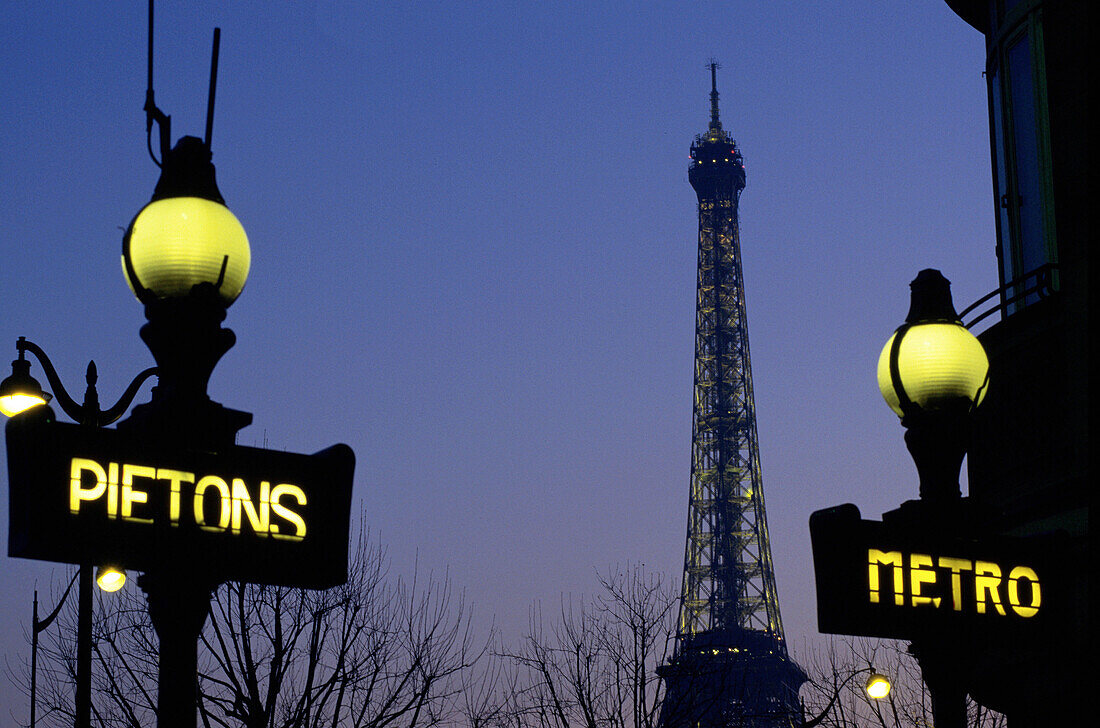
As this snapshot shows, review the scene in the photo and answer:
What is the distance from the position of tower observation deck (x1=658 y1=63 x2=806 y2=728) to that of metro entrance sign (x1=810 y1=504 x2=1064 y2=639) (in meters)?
99.8

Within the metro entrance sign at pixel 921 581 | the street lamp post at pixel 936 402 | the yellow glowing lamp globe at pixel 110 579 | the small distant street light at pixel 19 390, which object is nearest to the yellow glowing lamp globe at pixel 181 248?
the metro entrance sign at pixel 921 581

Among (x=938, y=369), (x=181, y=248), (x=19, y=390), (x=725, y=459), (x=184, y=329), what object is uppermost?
(x=725, y=459)

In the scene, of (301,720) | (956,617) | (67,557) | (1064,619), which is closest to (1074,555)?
(1064,619)

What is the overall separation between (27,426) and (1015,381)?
33.6 ft

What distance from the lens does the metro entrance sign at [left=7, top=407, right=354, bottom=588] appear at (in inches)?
223

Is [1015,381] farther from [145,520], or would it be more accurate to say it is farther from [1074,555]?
[145,520]

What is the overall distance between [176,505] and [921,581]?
12.4 feet

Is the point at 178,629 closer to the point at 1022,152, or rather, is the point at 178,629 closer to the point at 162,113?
the point at 162,113

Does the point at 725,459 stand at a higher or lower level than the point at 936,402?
higher

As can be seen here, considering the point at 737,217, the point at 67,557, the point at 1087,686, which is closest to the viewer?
the point at 67,557

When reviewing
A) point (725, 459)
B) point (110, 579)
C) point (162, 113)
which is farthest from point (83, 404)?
point (725, 459)

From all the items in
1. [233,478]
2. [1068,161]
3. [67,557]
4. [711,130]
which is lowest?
[67,557]

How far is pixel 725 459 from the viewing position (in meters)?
124

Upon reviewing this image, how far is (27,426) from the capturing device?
18.7 ft
